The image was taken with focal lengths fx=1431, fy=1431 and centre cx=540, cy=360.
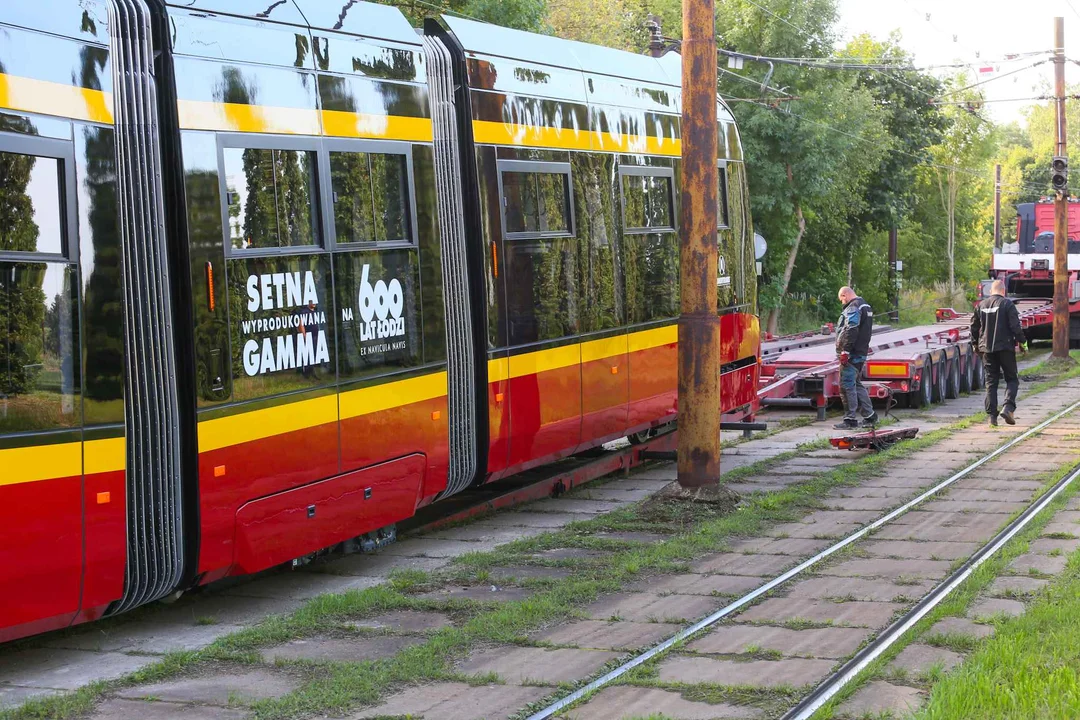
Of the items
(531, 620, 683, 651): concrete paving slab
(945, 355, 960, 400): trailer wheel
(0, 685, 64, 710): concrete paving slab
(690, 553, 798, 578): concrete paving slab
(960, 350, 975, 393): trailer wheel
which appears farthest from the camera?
(960, 350, 975, 393): trailer wheel

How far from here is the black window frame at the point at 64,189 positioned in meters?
6.54

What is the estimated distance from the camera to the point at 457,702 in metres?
6.41

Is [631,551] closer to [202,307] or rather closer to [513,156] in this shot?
[513,156]

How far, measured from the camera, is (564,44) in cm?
1219

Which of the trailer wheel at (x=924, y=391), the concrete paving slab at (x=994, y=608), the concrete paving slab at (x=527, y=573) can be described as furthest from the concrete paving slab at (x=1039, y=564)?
the trailer wheel at (x=924, y=391)

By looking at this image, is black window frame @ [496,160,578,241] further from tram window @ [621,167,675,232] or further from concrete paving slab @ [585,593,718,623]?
concrete paving slab @ [585,593,718,623]

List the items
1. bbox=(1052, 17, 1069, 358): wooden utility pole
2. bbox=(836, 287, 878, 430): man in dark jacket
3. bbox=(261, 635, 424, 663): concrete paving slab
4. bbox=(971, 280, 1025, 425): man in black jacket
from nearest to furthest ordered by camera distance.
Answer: bbox=(261, 635, 424, 663): concrete paving slab < bbox=(836, 287, 878, 430): man in dark jacket < bbox=(971, 280, 1025, 425): man in black jacket < bbox=(1052, 17, 1069, 358): wooden utility pole

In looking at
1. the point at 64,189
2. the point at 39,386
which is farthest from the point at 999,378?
the point at 39,386

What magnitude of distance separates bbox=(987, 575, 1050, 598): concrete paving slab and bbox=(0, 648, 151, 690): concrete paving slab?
191 inches

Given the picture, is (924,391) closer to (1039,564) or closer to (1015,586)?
(1039,564)

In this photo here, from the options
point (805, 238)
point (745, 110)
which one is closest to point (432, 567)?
point (745, 110)

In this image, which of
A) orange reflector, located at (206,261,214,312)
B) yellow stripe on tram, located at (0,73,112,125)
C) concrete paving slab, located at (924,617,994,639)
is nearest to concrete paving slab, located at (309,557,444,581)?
orange reflector, located at (206,261,214,312)

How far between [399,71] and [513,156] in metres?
1.61

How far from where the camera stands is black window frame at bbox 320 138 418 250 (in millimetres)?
8578
